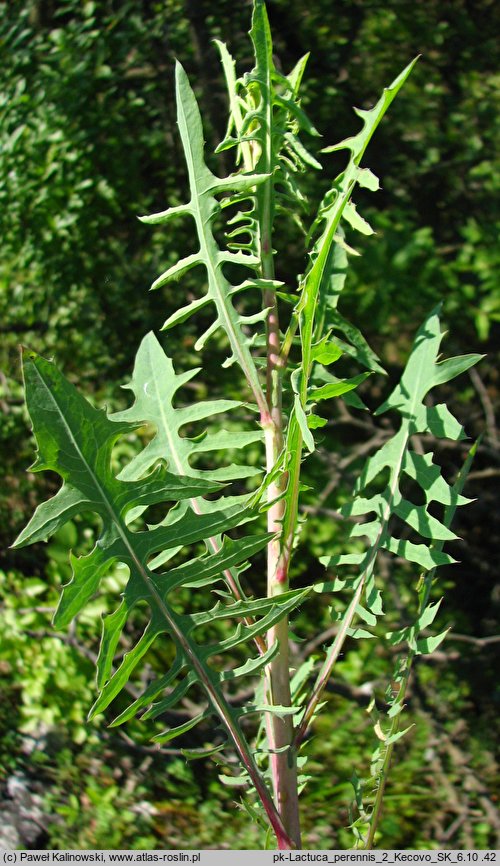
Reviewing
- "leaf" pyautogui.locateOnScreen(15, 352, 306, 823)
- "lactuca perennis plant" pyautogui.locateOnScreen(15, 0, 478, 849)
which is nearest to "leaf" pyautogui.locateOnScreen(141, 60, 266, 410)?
"lactuca perennis plant" pyautogui.locateOnScreen(15, 0, 478, 849)

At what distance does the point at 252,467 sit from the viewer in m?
1.03

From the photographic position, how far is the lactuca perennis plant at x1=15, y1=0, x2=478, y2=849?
84cm

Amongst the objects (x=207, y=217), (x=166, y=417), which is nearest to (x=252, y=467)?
(x=166, y=417)

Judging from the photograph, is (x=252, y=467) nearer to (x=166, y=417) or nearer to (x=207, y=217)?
(x=166, y=417)

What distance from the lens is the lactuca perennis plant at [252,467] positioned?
845mm

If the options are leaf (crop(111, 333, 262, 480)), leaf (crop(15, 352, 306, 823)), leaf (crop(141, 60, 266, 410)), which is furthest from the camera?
leaf (crop(111, 333, 262, 480))

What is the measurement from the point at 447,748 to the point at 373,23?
2744mm

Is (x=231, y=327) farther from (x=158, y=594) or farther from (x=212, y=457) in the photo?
(x=212, y=457)

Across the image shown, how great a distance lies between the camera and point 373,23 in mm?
3377

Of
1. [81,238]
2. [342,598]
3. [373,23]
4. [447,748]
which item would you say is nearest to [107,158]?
[81,238]

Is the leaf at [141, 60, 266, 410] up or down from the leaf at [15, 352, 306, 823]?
up

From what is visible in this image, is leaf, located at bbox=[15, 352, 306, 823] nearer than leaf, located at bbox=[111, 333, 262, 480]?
Yes

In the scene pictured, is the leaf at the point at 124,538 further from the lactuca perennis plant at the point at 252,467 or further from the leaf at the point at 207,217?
the leaf at the point at 207,217

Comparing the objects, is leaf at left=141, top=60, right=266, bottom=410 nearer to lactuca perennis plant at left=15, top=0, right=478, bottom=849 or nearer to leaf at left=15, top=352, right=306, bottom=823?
lactuca perennis plant at left=15, top=0, right=478, bottom=849
